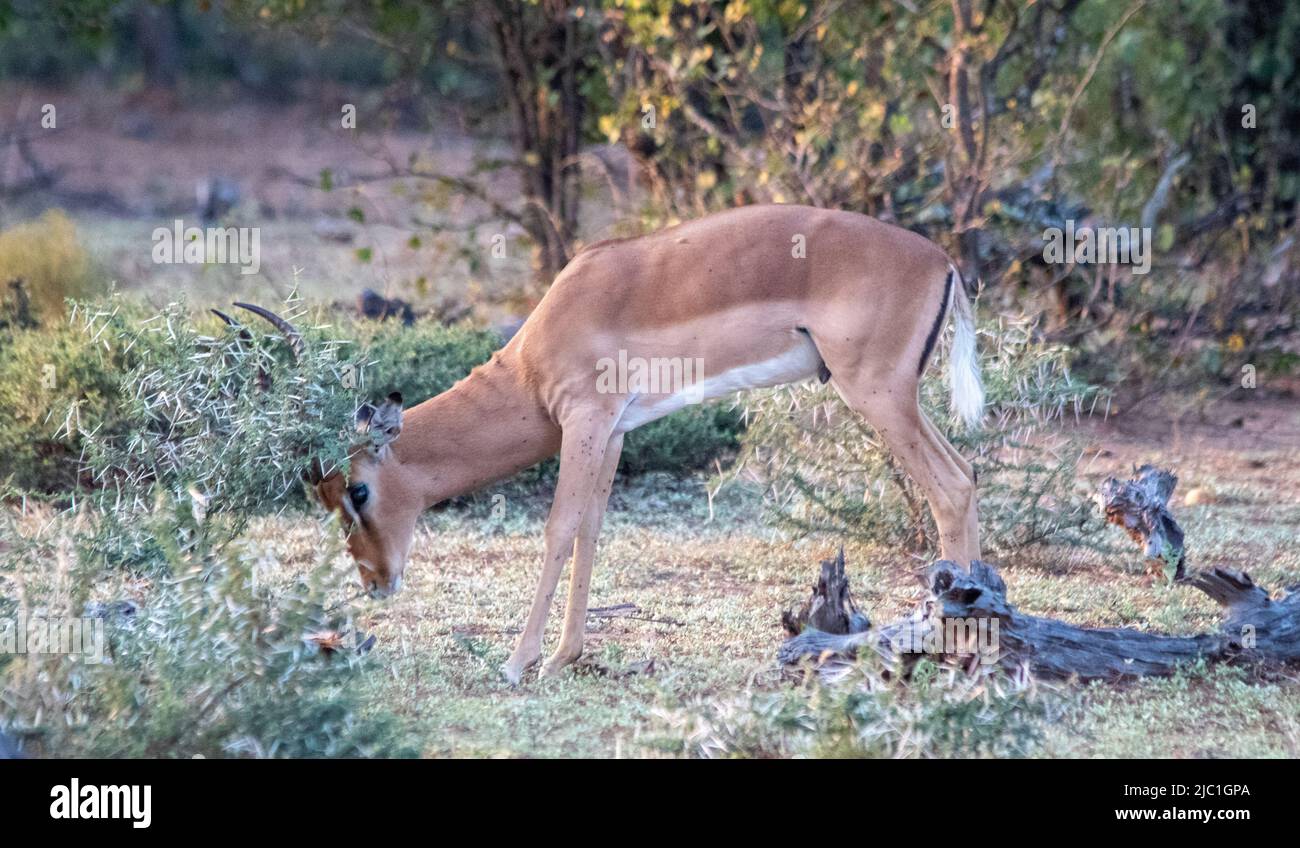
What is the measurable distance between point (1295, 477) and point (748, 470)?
3186 millimetres

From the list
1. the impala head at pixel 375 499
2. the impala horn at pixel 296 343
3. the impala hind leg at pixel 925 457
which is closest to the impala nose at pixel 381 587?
the impala head at pixel 375 499

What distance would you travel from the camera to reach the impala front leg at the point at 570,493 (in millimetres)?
5254

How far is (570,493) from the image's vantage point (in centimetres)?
534

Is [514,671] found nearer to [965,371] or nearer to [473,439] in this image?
[473,439]

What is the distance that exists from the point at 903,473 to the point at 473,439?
6.56ft

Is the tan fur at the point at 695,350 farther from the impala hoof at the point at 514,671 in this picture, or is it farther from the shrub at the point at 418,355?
the shrub at the point at 418,355

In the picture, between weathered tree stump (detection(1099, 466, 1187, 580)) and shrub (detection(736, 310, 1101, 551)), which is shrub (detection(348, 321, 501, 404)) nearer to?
shrub (detection(736, 310, 1101, 551))

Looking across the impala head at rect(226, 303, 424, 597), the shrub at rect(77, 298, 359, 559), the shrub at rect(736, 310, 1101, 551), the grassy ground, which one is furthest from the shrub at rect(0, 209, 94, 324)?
the shrub at rect(736, 310, 1101, 551)

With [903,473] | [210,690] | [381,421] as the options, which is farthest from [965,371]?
[210,690]

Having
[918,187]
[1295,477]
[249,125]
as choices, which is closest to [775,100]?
[918,187]

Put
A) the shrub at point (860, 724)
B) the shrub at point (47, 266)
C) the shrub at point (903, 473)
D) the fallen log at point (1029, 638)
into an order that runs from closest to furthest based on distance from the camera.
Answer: the shrub at point (860, 724) < the fallen log at point (1029, 638) < the shrub at point (903, 473) < the shrub at point (47, 266)

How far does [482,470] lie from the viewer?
5555 mm

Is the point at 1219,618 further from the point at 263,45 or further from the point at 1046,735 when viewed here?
the point at 263,45

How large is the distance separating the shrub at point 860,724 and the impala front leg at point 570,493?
108cm
